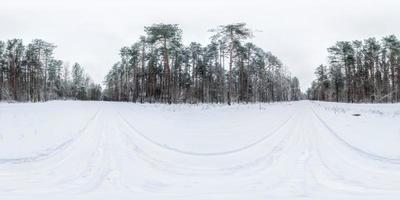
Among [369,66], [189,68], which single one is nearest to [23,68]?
[189,68]

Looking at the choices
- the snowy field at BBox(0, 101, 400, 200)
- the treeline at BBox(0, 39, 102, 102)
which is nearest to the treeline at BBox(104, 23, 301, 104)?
the treeline at BBox(0, 39, 102, 102)

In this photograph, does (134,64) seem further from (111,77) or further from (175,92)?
(111,77)

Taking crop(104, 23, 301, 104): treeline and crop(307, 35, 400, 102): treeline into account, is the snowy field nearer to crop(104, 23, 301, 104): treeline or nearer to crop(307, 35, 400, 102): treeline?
crop(104, 23, 301, 104): treeline

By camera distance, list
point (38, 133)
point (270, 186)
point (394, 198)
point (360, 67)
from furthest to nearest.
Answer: point (360, 67) < point (38, 133) < point (270, 186) < point (394, 198)

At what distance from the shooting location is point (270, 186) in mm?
6148

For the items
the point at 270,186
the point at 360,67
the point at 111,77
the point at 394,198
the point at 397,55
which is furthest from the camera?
the point at 111,77

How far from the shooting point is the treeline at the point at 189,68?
1692 inches

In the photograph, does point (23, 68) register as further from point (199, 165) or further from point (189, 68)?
point (199, 165)

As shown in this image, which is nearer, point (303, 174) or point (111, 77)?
point (303, 174)

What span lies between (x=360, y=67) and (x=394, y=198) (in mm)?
68755

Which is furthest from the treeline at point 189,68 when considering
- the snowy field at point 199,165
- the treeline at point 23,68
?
the snowy field at point 199,165

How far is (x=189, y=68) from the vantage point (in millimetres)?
73562

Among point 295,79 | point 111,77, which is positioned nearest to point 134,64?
point 111,77

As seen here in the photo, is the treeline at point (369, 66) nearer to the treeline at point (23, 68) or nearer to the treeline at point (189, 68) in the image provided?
the treeline at point (189, 68)
